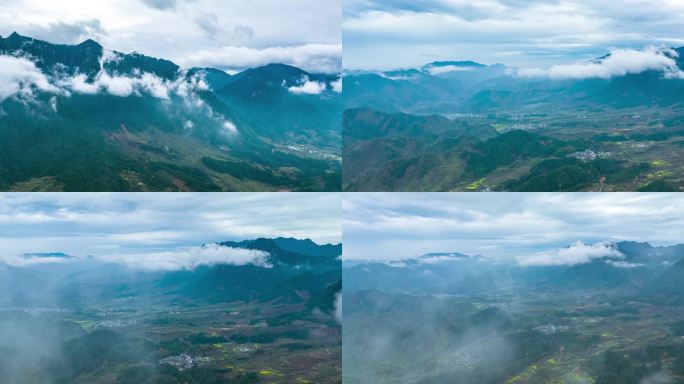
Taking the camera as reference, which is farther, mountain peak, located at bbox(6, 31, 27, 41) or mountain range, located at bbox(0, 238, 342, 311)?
mountain peak, located at bbox(6, 31, 27, 41)

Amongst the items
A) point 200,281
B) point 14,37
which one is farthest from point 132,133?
point 200,281

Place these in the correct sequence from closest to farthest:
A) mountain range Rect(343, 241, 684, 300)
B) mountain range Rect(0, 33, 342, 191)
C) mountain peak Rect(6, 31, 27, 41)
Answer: mountain range Rect(343, 241, 684, 300) < mountain range Rect(0, 33, 342, 191) < mountain peak Rect(6, 31, 27, 41)

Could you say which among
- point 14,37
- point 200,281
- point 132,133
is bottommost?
point 200,281

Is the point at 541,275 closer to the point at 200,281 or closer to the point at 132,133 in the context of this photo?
the point at 200,281

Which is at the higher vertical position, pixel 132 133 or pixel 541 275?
pixel 132 133

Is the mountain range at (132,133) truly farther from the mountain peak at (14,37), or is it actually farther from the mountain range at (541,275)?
the mountain range at (541,275)

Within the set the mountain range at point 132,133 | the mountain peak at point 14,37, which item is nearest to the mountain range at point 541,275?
the mountain range at point 132,133

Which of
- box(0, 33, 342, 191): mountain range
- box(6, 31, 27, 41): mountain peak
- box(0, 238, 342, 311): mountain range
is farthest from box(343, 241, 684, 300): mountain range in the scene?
box(6, 31, 27, 41): mountain peak

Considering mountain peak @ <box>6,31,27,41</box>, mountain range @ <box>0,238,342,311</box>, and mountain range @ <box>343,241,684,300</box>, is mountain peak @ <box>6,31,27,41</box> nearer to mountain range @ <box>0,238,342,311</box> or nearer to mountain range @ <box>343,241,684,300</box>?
mountain range @ <box>0,238,342,311</box>
